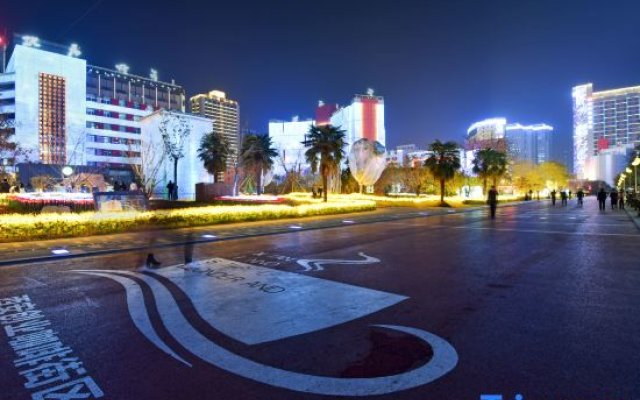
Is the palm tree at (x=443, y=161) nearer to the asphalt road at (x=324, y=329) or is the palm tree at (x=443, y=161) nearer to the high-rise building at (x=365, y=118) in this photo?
the asphalt road at (x=324, y=329)

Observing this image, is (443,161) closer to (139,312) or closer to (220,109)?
(139,312)

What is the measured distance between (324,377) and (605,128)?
20096 cm

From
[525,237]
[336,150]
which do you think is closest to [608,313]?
[525,237]

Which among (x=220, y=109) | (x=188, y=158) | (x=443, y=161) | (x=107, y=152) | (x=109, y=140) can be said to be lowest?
(x=443, y=161)

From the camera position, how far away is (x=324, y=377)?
3.92 m

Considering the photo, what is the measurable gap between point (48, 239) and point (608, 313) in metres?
16.3

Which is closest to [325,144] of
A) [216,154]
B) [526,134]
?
[216,154]

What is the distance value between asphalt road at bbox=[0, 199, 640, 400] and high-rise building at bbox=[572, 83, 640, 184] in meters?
160

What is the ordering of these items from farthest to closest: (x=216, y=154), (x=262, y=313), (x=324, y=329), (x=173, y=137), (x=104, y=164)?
(x=104, y=164), (x=216, y=154), (x=173, y=137), (x=262, y=313), (x=324, y=329)

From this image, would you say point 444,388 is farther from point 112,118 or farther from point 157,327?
point 112,118

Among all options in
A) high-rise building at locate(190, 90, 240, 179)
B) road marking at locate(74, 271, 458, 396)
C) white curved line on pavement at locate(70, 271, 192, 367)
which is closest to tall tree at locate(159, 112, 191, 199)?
white curved line on pavement at locate(70, 271, 192, 367)

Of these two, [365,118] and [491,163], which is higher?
[365,118]

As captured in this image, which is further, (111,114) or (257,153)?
(111,114)

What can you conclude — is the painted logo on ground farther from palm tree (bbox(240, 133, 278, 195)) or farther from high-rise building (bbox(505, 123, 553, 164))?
high-rise building (bbox(505, 123, 553, 164))
